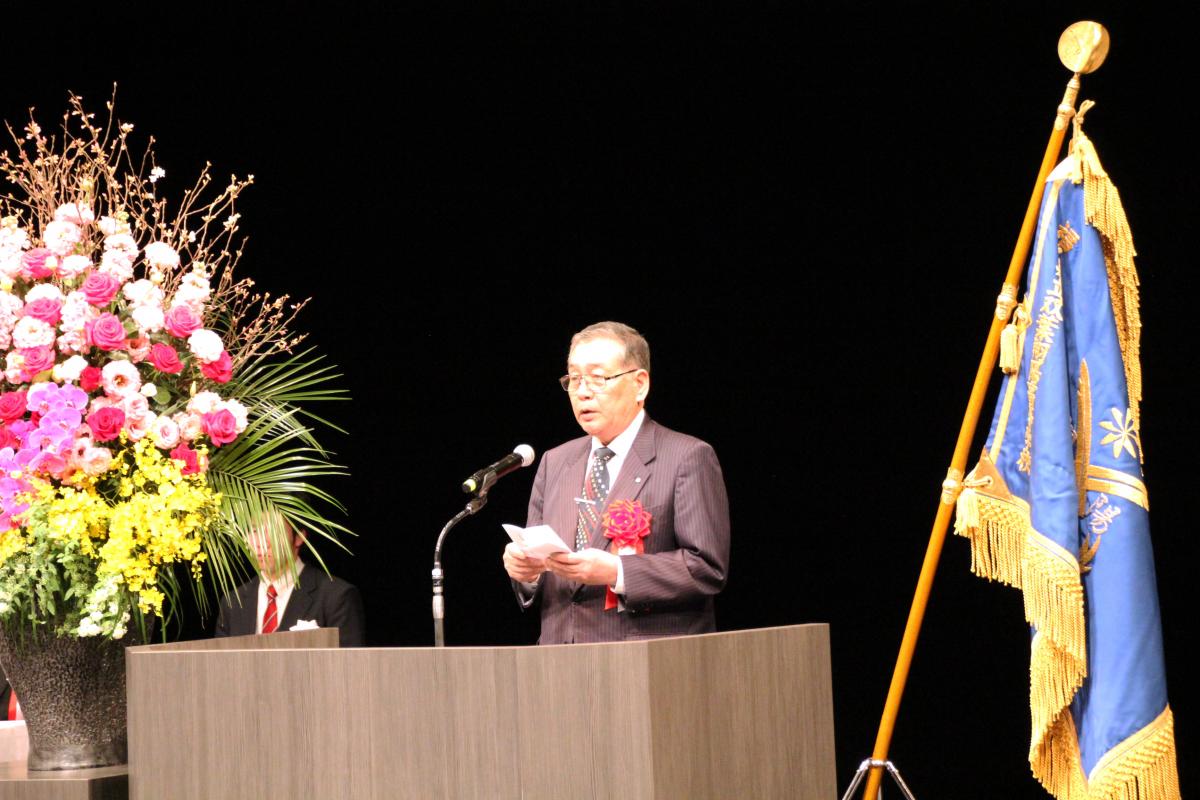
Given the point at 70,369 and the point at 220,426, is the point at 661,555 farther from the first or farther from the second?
the point at 70,369

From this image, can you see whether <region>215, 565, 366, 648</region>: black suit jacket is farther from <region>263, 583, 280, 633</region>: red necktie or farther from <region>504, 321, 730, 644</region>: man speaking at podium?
<region>504, 321, 730, 644</region>: man speaking at podium

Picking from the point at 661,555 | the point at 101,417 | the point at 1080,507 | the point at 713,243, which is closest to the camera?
the point at 101,417

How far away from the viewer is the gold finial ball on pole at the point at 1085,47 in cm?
306

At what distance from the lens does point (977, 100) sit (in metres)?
4.16

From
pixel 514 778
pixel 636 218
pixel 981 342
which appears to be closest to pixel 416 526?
pixel 636 218

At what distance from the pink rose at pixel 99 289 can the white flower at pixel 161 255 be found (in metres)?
0.10

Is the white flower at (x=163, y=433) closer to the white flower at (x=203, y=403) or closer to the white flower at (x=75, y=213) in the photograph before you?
the white flower at (x=203, y=403)

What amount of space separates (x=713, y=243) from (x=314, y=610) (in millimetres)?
1708

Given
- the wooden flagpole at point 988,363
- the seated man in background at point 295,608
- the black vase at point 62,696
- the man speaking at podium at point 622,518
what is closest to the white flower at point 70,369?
the black vase at point 62,696

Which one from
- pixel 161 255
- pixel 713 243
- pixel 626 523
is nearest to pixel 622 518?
pixel 626 523

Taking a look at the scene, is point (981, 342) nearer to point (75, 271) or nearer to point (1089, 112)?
point (1089, 112)

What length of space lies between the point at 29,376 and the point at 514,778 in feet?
3.46

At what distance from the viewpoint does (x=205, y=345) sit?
2.48m

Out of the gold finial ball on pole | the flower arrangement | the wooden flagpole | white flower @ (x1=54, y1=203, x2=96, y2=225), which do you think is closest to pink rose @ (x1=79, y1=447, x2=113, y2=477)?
the flower arrangement
